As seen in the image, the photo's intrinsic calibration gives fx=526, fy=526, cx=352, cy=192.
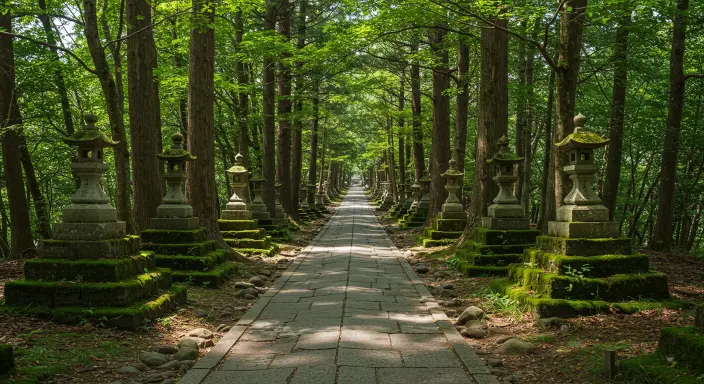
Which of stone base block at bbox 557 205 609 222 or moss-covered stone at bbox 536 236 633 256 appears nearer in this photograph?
moss-covered stone at bbox 536 236 633 256

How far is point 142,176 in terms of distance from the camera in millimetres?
10414

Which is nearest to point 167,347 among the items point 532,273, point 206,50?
point 532,273

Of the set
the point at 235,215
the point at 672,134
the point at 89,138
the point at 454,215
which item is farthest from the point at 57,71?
the point at 672,134

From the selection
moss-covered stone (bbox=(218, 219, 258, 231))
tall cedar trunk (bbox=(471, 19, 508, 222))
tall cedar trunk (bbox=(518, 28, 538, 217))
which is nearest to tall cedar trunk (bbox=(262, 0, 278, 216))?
moss-covered stone (bbox=(218, 219, 258, 231))

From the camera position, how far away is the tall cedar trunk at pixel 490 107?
11484 mm

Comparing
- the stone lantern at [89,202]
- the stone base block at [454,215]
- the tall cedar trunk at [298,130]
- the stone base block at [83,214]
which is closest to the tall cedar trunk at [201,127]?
the stone lantern at [89,202]

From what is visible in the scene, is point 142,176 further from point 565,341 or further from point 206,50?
point 565,341

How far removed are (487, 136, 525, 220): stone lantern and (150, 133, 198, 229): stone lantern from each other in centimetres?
601

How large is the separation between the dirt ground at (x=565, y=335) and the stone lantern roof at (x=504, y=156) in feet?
9.05

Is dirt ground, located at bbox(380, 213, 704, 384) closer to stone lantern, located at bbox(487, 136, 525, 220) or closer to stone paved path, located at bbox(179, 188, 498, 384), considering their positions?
stone paved path, located at bbox(179, 188, 498, 384)

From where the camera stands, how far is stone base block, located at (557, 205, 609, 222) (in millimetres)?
7125

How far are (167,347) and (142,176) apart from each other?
5607 millimetres

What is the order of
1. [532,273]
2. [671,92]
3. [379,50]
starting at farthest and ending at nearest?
[379,50] < [671,92] < [532,273]

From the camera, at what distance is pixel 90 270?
6.36 meters
